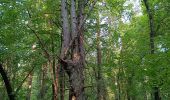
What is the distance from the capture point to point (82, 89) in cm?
644

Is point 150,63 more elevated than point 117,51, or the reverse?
point 117,51

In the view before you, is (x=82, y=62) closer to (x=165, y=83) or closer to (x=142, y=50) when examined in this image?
(x=165, y=83)

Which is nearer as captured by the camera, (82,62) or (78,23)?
(82,62)

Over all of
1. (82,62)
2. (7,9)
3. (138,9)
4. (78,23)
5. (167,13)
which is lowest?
(82,62)

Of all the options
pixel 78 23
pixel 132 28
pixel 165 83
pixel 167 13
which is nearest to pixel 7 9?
pixel 78 23

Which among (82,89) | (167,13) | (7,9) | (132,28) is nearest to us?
(82,89)

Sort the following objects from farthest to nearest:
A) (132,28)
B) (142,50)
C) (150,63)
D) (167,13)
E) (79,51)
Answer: (132,28) < (142,50) < (167,13) < (150,63) < (79,51)

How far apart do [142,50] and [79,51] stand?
55.1 feet

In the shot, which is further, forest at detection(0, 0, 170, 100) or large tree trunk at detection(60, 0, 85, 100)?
forest at detection(0, 0, 170, 100)

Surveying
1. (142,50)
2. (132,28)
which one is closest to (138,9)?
(132,28)

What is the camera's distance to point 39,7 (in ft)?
56.4

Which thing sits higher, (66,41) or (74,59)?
(66,41)

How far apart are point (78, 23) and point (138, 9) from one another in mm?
25720

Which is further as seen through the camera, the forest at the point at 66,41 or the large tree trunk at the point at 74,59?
the forest at the point at 66,41
